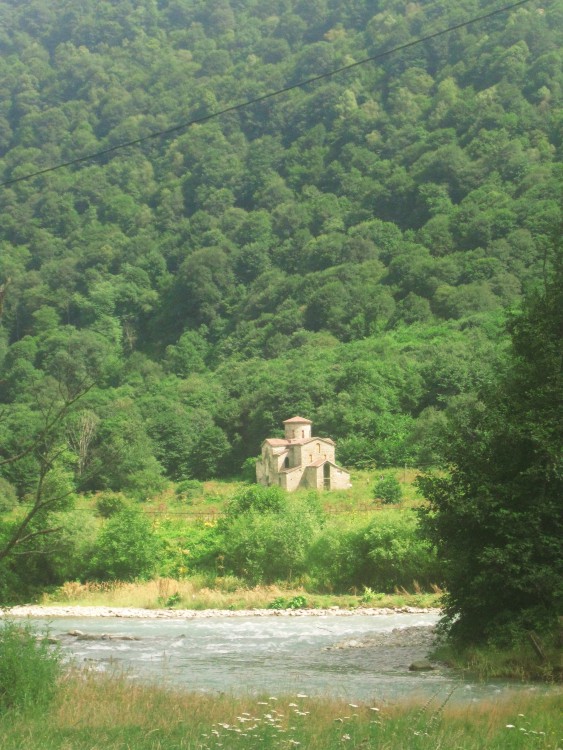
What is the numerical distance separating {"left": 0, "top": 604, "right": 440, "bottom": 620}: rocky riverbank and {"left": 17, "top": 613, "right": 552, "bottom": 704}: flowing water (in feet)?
2.48

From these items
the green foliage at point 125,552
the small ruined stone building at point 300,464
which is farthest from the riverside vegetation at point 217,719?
the small ruined stone building at point 300,464

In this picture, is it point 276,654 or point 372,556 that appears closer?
point 276,654

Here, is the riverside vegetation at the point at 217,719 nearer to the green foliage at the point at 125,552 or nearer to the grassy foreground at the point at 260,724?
the grassy foreground at the point at 260,724

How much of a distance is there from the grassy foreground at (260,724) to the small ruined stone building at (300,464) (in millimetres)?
55478

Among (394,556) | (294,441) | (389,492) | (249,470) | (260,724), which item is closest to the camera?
(260,724)

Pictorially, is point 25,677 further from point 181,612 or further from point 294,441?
point 294,441

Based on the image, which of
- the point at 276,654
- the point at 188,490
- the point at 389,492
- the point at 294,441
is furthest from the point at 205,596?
the point at 294,441

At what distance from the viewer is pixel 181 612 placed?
39750 mm

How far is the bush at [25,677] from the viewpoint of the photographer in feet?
49.9

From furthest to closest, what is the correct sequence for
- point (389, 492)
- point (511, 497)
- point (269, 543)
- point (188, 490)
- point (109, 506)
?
point (188, 490) → point (389, 492) → point (109, 506) → point (269, 543) → point (511, 497)

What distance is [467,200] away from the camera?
127 m

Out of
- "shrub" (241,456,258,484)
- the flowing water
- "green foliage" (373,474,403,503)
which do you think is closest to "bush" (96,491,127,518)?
"green foliage" (373,474,403,503)

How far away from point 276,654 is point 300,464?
47.5 meters

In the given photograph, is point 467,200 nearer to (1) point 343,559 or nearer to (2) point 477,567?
(1) point 343,559
